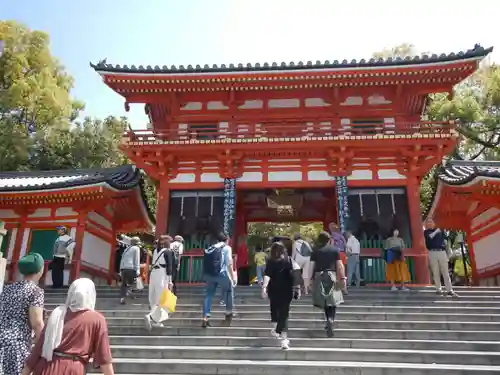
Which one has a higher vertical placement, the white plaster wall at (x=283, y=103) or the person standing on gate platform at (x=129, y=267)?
the white plaster wall at (x=283, y=103)

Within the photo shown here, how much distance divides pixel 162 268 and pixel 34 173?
42.7 feet

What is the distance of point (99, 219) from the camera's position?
17312mm

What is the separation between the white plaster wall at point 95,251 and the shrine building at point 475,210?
43.2 ft

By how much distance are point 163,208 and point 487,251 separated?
1209 cm

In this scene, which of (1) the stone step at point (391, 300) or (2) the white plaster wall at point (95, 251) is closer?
(1) the stone step at point (391, 300)

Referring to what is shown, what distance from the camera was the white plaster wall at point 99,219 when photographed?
16573mm

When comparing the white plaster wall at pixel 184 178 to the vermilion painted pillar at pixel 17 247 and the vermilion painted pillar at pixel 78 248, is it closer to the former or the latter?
the vermilion painted pillar at pixel 78 248

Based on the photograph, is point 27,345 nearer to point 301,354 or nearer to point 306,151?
point 301,354

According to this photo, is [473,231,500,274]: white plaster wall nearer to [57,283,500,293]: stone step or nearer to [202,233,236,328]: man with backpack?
[57,283,500,293]: stone step

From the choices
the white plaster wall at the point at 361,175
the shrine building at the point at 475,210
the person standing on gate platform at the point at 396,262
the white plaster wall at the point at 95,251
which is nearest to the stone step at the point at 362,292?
the person standing on gate platform at the point at 396,262

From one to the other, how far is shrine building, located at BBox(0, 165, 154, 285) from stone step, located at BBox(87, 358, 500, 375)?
8.95m

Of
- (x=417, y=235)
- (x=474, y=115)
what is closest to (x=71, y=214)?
(x=417, y=235)

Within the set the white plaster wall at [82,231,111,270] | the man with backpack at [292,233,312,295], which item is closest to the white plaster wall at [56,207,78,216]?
the white plaster wall at [82,231,111,270]

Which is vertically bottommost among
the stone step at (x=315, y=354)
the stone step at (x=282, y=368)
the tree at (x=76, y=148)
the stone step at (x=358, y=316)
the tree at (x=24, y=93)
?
the stone step at (x=282, y=368)
